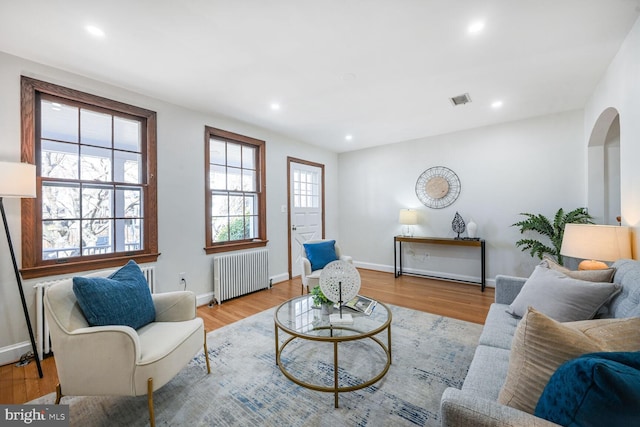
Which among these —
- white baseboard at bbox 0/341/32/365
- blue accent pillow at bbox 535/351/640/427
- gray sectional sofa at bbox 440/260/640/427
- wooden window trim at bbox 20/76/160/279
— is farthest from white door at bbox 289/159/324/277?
blue accent pillow at bbox 535/351/640/427

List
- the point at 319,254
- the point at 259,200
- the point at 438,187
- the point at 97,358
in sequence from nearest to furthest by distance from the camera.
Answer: the point at 97,358 → the point at 319,254 → the point at 259,200 → the point at 438,187

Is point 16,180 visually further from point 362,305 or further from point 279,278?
point 279,278

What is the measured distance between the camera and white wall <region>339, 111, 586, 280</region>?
144 inches

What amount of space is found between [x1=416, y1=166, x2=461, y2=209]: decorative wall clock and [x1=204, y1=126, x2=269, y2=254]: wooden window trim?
109 inches

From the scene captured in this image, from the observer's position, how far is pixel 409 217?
4652mm

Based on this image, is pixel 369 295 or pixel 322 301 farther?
pixel 369 295

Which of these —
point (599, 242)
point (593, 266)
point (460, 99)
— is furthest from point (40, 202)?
point (593, 266)

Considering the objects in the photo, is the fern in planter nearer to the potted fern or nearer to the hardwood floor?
the hardwood floor

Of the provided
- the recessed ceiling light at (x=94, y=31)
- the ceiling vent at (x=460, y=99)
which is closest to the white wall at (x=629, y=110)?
the ceiling vent at (x=460, y=99)

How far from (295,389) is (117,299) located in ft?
4.20

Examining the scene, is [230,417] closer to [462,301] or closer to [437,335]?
[437,335]

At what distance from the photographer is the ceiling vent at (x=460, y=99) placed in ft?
10.0

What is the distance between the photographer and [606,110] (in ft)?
8.39

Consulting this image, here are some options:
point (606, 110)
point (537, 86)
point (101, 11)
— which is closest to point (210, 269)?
point (101, 11)
